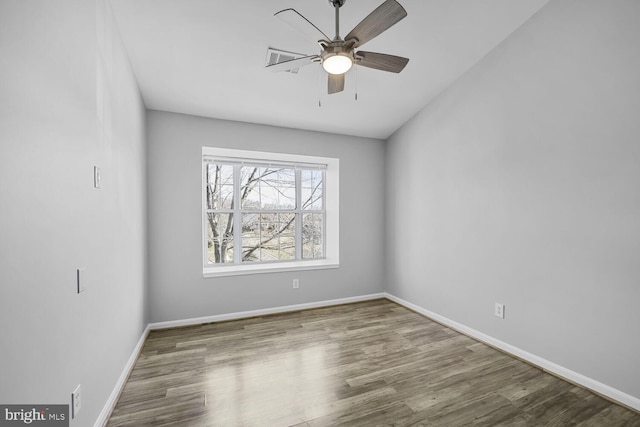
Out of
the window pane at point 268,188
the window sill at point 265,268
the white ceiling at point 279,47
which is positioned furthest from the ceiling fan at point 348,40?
the window sill at point 265,268

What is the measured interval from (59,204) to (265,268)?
2696mm


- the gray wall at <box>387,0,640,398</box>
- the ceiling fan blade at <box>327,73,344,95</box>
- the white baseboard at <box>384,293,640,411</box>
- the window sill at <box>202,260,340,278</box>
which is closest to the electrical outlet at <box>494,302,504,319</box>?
the gray wall at <box>387,0,640,398</box>

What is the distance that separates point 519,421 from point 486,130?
2.42 m

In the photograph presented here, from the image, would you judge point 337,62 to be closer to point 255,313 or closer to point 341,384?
point 341,384

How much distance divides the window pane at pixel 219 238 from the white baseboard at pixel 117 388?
1250mm

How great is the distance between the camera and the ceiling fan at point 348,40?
1.65 meters

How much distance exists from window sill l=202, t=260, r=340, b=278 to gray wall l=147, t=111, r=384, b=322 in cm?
7

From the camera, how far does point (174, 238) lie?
133 inches

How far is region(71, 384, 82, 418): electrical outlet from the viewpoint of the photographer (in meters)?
1.40

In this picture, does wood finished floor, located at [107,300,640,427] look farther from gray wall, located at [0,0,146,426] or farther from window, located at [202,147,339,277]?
window, located at [202,147,339,277]

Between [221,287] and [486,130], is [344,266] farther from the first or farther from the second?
[486,130]

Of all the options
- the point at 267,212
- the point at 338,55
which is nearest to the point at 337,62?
the point at 338,55

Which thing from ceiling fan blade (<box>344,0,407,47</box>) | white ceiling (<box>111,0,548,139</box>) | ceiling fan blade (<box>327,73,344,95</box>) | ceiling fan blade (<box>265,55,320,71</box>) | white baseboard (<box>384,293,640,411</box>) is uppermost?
white ceiling (<box>111,0,548,139</box>)

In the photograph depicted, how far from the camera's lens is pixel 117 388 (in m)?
2.09
